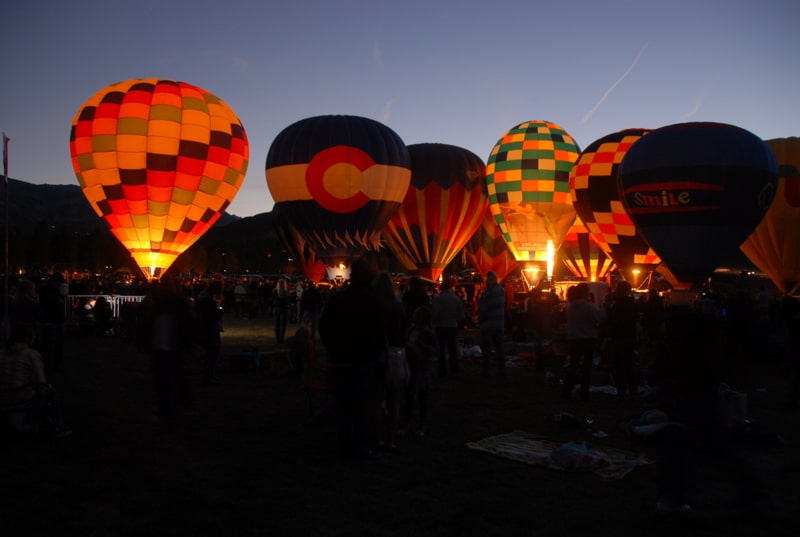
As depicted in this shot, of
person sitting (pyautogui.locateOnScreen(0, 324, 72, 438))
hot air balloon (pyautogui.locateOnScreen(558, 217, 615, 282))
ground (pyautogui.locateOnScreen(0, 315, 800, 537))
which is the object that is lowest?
ground (pyautogui.locateOnScreen(0, 315, 800, 537))

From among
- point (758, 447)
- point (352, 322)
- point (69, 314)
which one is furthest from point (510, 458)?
point (69, 314)

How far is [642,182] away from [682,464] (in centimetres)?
1697

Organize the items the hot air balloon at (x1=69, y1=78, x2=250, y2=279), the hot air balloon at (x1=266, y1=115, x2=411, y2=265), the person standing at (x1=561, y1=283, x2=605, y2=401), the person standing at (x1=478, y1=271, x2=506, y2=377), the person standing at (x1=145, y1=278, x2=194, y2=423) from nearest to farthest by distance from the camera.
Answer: the person standing at (x1=145, y1=278, x2=194, y2=423) → the person standing at (x1=561, y1=283, x2=605, y2=401) → the person standing at (x1=478, y1=271, x2=506, y2=377) → the hot air balloon at (x1=69, y1=78, x2=250, y2=279) → the hot air balloon at (x1=266, y1=115, x2=411, y2=265)

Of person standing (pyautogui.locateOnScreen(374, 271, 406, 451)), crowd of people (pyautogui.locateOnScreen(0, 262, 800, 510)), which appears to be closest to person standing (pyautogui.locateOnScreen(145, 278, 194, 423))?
crowd of people (pyautogui.locateOnScreen(0, 262, 800, 510))

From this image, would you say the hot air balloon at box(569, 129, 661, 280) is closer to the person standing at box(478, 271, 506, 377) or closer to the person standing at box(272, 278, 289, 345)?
the person standing at box(272, 278, 289, 345)

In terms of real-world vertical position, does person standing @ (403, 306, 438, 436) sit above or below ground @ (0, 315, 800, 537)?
above

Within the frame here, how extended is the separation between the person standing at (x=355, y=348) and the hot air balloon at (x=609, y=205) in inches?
844

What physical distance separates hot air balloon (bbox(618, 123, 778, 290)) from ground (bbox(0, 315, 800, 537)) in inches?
474

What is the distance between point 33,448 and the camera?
18.7ft

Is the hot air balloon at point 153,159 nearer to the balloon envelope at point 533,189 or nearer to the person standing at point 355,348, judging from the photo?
the balloon envelope at point 533,189

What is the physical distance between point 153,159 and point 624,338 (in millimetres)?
16940

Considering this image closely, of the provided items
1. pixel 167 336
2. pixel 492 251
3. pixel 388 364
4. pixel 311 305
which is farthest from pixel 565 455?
pixel 492 251

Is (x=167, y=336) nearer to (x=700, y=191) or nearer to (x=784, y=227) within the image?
(x=700, y=191)

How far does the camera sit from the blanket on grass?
530cm
